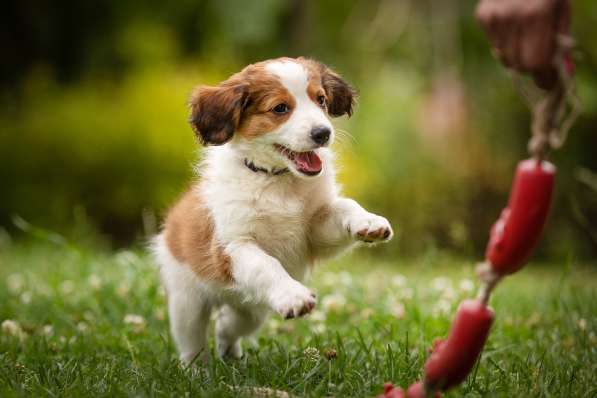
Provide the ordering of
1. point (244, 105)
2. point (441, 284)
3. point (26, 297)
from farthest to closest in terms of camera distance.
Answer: point (441, 284) → point (26, 297) → point (244, 105)

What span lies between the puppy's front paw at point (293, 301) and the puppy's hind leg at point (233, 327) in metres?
0.96

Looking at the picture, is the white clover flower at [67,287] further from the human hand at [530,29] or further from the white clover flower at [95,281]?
the human hand at [530,29]

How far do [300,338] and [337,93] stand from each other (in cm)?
129

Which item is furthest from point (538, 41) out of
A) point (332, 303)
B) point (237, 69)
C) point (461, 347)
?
point (237, 69)

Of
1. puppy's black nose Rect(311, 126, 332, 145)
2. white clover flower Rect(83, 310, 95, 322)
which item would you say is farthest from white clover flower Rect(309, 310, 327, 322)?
puppy's black nose Rect(311, 126, 332, 145)

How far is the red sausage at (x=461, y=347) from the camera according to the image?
90.7 inches

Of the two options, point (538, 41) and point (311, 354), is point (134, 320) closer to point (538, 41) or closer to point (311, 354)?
point (311, 354)

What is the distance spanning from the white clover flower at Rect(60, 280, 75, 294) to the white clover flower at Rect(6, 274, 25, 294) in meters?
0.28

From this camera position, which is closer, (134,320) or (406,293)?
(134,320)

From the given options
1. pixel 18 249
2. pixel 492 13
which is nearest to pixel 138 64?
pixel 18 249

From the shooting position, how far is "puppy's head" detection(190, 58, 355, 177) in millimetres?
3631

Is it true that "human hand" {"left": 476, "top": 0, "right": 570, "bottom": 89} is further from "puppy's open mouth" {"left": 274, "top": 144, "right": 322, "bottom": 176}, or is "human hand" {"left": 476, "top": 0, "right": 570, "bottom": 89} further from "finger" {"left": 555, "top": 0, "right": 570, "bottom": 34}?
"puppy's open mouth" {"left": 274, "top": 144, "right": 322, "bottom": 176}

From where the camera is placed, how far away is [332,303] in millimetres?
4793

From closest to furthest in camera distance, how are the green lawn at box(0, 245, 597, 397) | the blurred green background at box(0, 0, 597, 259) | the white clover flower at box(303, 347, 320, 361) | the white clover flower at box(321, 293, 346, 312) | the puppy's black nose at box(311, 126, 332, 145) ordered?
the green lawn at box(0, 245, 597, 397)
the white clover flower at box(303, 347, 320, 361)
the puppy's black nose at box(311, 126, 332, 145)
the white clover flower at box(321, 293, 346, 312)
the blurred green background at box(0, 0, 597, 259)
